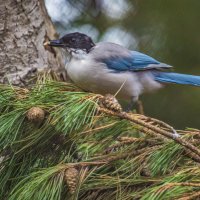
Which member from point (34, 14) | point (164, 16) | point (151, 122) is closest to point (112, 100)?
point (151, 122)

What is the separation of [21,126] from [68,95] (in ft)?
0.76

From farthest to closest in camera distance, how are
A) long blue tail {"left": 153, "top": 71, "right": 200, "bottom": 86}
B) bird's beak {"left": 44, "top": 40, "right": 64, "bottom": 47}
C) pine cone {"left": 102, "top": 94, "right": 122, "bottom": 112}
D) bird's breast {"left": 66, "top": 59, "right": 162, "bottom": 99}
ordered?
long blue tail {"left": 153, "top": 71, "right": 200, "bottom": 86}
bird's beak {"left": 44, "top": 40, "right": 64, "bottom": 47}
bird's breast {"left": 66, "top": 59, "right": 162, "bottom": 99}
pine cone {"left": 102, "top": 94, "right": 122, "bottom": 112}

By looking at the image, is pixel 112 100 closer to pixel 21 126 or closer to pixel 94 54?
pixel 21 126

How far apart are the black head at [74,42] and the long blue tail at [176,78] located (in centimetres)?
52

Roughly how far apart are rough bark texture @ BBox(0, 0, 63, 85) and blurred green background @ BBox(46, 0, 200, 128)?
2.96ft

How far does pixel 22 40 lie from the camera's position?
389cm

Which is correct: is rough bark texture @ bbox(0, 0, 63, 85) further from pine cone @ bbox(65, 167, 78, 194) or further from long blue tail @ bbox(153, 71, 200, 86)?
pine cone @ bbox(65, 167, 78, 194)

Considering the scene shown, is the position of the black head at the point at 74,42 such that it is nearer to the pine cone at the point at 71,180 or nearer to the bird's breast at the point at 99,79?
the bird's breast at the point at 99,79

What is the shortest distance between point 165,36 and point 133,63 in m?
0.81

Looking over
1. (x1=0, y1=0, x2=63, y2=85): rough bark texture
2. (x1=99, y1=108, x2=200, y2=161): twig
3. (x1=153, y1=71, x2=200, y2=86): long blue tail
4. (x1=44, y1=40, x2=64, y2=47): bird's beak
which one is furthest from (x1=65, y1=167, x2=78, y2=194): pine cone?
(x1=153, y1=71, x2=200, y2=86): long blue tail

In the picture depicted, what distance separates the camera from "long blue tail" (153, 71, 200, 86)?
4.19 meters

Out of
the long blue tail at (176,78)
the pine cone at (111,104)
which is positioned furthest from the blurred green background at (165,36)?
the pine cone at (111,104)

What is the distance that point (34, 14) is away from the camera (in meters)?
3.97

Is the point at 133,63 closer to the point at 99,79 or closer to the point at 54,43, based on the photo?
the point at 99,79
